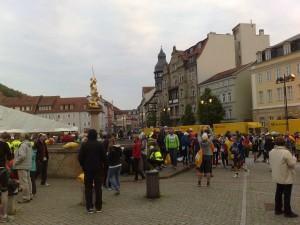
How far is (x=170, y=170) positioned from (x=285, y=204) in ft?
36.1

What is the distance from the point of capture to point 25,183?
1284 cm

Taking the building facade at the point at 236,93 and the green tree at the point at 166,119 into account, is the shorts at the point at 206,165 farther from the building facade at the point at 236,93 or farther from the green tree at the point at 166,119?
the green tree at the point at 166,119

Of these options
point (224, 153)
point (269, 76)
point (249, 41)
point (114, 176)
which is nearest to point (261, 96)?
point (269, 76)

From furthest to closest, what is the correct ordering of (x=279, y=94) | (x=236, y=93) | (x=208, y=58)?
(x=208, y=58) < (x=236, y=93) < (x=279, y=94)

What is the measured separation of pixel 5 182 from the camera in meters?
10.3

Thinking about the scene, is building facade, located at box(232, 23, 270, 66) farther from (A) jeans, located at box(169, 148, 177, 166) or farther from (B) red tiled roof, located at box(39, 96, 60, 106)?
(B) red tiled roof, located at box(39, 96, 60, 106)

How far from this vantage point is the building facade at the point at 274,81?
58031mm

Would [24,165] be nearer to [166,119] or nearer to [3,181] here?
[3,181]

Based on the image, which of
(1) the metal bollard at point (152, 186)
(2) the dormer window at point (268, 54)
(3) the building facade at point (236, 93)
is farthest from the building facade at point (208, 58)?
(1) the metal bollard at point (152, 186)

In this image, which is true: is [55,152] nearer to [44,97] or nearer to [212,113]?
[212,113]

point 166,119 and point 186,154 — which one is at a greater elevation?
point 166,119

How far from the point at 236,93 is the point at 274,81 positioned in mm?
10597

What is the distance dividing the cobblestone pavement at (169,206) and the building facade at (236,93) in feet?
184

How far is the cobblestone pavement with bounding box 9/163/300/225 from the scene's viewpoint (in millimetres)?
9773
